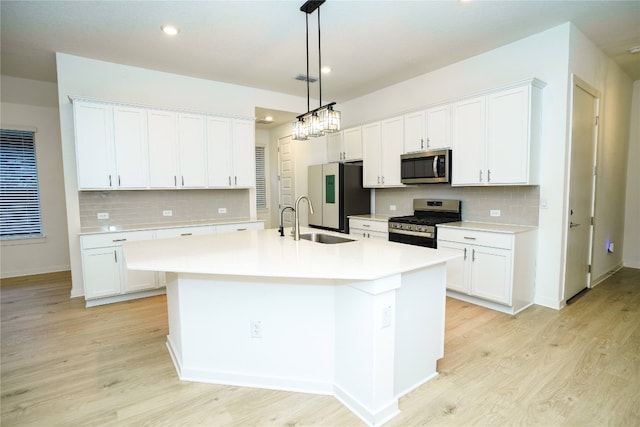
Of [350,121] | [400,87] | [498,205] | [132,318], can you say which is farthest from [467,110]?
[132,318]

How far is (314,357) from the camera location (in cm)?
209

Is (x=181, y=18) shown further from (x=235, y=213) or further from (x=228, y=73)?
(x=235, y=213)

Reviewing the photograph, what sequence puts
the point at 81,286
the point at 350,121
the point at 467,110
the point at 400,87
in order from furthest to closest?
the point at 350,121 < the point at 400,87 < the point at 81,286 < the point at 467,110

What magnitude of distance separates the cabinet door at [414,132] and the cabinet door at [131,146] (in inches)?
131

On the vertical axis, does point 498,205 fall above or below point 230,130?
below

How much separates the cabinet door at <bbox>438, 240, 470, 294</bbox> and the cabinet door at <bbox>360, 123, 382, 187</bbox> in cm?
153

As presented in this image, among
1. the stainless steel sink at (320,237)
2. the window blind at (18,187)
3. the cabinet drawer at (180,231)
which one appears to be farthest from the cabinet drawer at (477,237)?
the window blind at (18,187)

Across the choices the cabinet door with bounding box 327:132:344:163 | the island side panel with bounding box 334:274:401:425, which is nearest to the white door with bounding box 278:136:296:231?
the cabinet door with bounding box 327:132:344:163

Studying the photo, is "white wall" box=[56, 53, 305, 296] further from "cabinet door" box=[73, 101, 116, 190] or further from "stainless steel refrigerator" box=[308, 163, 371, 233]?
"stainless steel refrigerator" box=[308, 163, 371, 233]

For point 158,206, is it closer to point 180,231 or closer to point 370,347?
point 180,231

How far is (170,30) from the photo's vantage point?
324 cm

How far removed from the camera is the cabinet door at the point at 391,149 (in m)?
4.49

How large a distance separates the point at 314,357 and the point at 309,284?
1.56ft

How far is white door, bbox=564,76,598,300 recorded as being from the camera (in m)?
3.46
